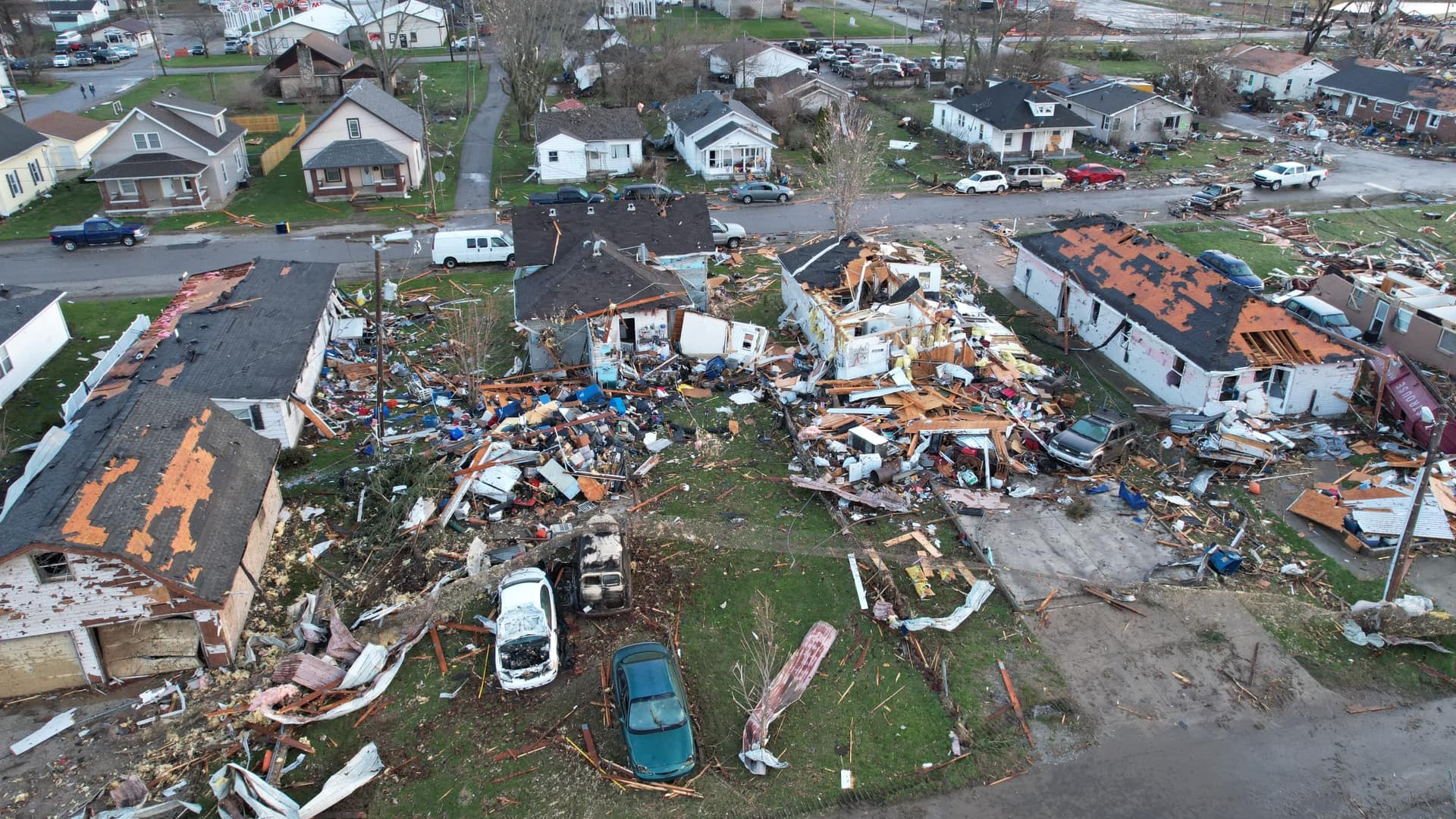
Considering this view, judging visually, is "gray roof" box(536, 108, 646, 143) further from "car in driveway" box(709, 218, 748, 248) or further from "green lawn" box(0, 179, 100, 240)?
"green lawn" box(0, 179, 100, 240)

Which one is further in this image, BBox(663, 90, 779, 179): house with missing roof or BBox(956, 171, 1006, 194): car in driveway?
BBox(663, 90, 779, 179): house with missing roof

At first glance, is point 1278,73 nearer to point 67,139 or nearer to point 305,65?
point 305,65

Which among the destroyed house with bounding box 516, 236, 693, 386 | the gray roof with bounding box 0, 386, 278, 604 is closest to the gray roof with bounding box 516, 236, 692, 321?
the destroyed house with bounding box 516, 236, 693, 386

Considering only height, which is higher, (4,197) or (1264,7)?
(1264,7)

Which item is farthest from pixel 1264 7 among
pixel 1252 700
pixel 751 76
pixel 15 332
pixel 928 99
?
pixel 15 332

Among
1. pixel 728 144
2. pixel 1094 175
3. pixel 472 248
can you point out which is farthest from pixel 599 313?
pixel 1094 175

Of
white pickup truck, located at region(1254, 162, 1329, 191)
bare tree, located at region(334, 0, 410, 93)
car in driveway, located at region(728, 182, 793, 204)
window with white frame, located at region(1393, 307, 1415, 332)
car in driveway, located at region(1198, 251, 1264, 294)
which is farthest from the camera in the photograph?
bare tree, located at region(334, 0, 410, 93)

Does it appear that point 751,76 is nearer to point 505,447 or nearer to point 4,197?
point 4,197
